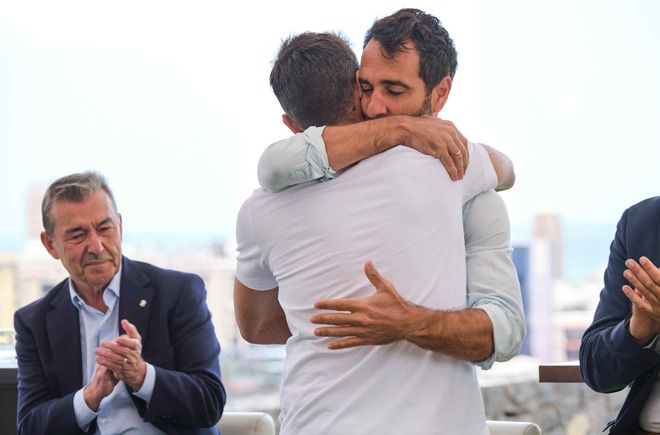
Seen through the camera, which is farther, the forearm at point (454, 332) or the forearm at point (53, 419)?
the forearm at point (53, 419)

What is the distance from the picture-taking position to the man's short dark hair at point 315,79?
1.59 meters

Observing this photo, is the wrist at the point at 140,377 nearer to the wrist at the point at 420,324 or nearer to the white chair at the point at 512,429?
the white chair at the point at 512,429

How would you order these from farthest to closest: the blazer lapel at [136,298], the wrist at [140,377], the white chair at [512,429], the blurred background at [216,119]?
the blurred background at [216,119] → the blazer lapel at [136,298] → the wrist at [140,377] → the white chair at [512,429]

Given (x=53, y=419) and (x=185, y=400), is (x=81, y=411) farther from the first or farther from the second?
(x=185, y=400)

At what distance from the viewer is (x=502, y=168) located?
166cm

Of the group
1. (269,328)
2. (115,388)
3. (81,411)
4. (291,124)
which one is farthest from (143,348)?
(291,124)

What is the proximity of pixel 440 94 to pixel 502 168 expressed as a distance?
169 mm

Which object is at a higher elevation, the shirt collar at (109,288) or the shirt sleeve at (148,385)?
the shirt collar at (109,288)

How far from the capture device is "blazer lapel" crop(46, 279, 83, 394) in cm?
263

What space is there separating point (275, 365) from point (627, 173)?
18583 millimetres

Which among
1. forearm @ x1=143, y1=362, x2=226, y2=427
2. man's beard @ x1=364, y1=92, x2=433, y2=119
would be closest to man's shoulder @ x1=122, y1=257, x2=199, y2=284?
forearm @ x1=143, y1=362, x2=226, y2=427

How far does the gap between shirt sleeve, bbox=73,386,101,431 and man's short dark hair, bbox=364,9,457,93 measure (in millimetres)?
1341

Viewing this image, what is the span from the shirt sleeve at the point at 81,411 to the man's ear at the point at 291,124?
1.14 metres

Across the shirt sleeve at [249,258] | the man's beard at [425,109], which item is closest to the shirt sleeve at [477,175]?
the man's beard at [425,109]
